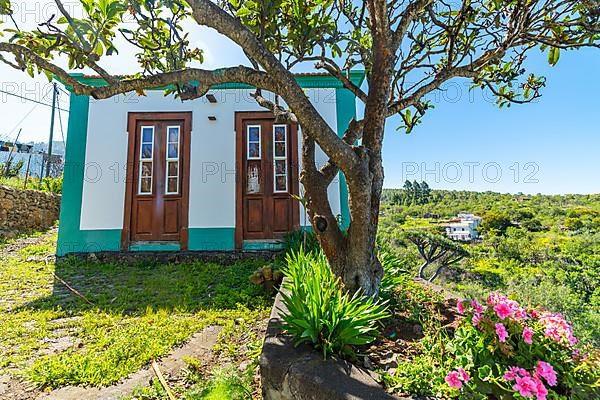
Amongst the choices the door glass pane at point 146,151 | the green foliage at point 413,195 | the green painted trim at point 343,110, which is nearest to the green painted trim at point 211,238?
the door glass pane at point 146,151

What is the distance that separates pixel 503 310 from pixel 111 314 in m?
3.90

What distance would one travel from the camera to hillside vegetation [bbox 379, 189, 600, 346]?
7633mm

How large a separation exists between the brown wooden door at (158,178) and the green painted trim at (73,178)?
1.00 metres

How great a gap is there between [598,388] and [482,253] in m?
11.3

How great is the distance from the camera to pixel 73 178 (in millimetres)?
6582

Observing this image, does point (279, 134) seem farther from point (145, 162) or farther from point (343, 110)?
point (145, 162)

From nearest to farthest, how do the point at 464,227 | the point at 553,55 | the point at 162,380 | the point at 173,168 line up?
the point at 162,380 → the point at 553,55 → the point at 173,168 → the point at 464,227

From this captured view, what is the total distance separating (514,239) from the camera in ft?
38.7

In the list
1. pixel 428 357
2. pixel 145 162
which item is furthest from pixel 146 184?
pixel 428 357

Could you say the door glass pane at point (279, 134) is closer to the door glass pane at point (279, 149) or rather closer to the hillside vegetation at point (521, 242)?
the door glass pane at point (279, 149)

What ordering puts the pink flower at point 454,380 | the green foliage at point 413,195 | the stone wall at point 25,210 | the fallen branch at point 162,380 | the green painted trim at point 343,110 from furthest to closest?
the green foliage at point 413,195
the stone wall at point 25,210
the green painted trim at point 343,110
the fallen branch at point 162,380
the pink flower at point 454,380

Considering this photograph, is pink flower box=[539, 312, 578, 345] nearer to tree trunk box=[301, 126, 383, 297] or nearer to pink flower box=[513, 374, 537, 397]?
pink flower box=[513, 374, 537, 397]

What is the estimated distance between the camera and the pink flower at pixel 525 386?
122cm

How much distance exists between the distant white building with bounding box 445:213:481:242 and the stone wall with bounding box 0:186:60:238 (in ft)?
45.4
